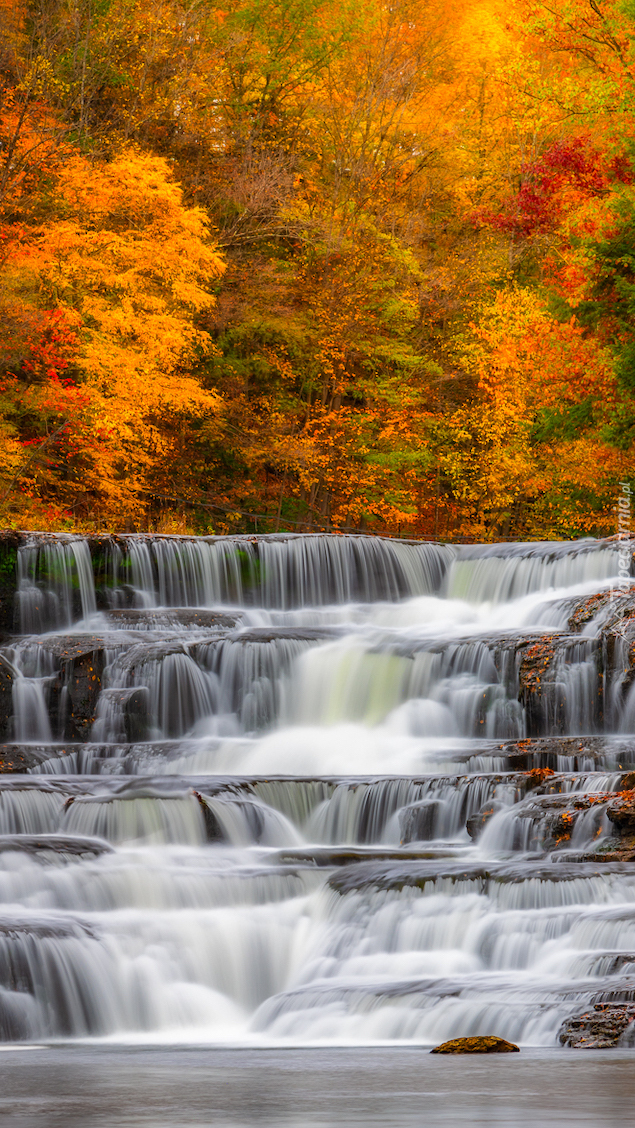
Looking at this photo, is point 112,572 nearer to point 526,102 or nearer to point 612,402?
point 612,402

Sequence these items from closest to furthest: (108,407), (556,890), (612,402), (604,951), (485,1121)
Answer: (485,1121), (604,951), (556,890), (612,402), (108,407)

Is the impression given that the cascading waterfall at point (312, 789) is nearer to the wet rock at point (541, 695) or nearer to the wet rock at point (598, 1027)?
the wet rock at point (541, 695)

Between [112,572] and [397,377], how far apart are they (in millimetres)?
13378

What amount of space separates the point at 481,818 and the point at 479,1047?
6.37 metres

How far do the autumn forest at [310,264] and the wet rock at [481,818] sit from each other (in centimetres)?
1159

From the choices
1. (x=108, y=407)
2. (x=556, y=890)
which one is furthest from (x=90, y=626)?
(x=556, y=890)

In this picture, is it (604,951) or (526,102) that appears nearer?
(604,951)

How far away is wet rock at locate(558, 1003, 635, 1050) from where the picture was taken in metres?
7.37

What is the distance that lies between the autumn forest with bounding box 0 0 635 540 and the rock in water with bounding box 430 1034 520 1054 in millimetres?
17683

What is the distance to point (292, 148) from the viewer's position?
111ft

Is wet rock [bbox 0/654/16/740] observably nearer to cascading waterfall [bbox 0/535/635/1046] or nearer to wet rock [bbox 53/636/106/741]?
cascading waterfall [bbox 0/535/635/1046]

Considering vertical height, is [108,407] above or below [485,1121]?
above

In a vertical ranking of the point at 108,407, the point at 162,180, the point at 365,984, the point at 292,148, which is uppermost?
the point at 292,148

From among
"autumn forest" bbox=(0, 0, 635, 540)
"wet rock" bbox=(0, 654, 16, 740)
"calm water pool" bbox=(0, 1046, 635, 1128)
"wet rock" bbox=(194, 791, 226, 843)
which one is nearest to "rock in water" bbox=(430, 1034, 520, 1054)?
"calm water pool" bbox=(0, 1046, 635, 1128)
